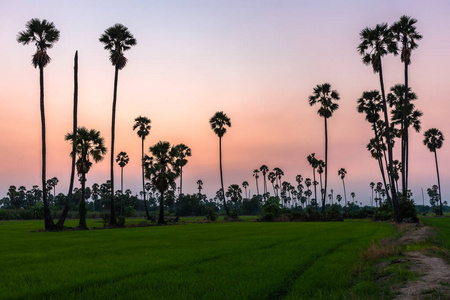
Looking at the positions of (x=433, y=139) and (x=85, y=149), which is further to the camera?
(x=433, y=139)

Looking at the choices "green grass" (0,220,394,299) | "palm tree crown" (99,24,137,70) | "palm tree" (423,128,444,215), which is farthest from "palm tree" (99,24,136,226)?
"palm tree" (423,128,444,215)

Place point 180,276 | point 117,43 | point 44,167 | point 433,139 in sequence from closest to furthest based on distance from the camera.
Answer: point 180,276, point 44,167, point 117,43, point 433,139

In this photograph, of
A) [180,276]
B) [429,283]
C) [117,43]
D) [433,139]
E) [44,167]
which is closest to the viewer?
[429,283]

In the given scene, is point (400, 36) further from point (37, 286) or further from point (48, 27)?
point (37, 286)

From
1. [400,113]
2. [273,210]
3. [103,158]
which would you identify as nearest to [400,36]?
[400,113]

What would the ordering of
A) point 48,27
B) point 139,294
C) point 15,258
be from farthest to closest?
point 48,27 < point 15,258 < point 139,294

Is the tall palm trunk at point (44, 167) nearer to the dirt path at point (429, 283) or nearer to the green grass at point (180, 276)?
the green grass at point (180, 276)

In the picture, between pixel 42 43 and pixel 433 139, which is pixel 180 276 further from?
pixel 433 139

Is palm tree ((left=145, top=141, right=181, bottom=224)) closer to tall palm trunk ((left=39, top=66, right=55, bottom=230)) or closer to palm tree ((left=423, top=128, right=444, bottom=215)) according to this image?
tall palm trunk ((left=39, top=66, right=55, bottom=230))

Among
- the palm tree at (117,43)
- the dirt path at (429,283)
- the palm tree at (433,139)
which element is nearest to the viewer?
Result: the dirt path at (429,283)

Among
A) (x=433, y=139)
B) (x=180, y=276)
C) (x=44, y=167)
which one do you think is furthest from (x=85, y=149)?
(x=433, y=139)

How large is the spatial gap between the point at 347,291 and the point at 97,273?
346 inches

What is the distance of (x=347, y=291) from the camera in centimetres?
935

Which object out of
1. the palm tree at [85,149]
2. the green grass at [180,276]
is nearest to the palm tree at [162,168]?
the palm tree at [85,149]
